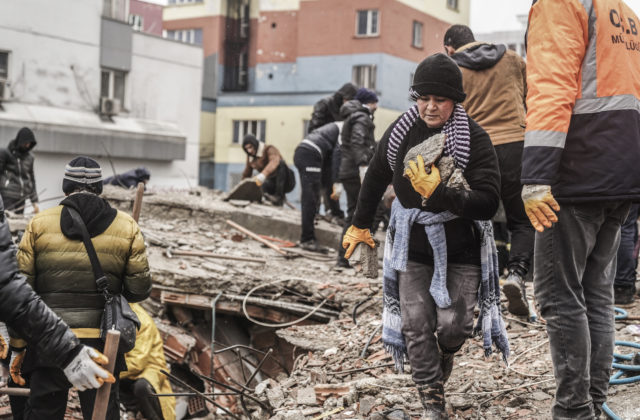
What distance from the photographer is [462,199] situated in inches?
141

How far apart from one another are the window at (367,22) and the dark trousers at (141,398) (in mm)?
27478

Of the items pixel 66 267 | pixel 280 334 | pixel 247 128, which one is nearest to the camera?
pixel 66 267

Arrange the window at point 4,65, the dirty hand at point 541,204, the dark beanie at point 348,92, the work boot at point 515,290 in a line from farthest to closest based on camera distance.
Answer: the window at point 4,65, the dark beanie at point 348,92, the work boot at point 515,290, the dirty hand at point 541,204

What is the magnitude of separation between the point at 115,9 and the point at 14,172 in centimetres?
1531

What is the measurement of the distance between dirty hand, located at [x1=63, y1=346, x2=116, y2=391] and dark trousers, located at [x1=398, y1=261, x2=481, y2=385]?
158 centimetres

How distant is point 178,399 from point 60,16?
60.4ft

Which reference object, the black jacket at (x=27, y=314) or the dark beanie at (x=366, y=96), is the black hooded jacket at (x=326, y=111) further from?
the black jacket at (x=27, y=314)

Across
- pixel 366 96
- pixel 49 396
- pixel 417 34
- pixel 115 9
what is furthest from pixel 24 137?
pixel 417 34

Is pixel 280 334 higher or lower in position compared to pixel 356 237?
lower

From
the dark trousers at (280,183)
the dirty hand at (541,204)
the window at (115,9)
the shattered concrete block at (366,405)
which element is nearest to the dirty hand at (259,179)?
the dark trousers at (280,183)

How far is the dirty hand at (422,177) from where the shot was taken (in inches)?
141

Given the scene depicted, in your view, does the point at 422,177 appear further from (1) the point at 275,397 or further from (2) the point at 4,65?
(2) the point at 4,65

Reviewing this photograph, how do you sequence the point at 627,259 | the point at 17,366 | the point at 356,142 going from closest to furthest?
the point at 17,366, the point at 627,259, the point at 356,142

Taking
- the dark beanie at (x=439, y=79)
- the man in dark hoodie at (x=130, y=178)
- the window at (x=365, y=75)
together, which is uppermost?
the window at (x=365, y=75)
